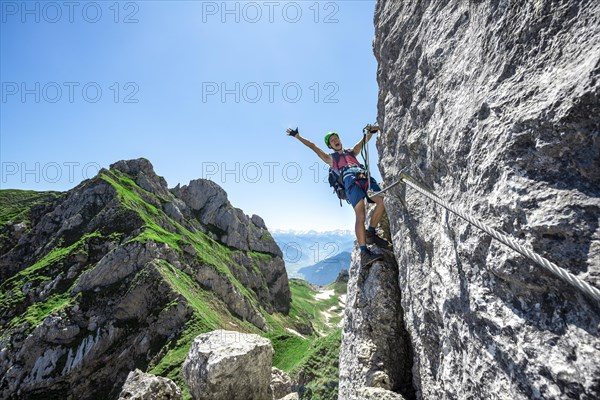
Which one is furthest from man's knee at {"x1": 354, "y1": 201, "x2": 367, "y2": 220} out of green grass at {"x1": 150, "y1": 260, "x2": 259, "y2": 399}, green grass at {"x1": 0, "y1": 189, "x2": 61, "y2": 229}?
green grass at {"x1": 0, "y1": 189, "x2": 61, "y2": 229}

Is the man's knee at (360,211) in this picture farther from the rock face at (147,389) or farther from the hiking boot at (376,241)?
the rock face at (147,389)

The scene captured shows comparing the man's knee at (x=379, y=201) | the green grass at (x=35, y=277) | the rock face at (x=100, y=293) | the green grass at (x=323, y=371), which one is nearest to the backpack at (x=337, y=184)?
the man's knee at (x=379, y=201)

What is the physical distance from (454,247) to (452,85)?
3186mm

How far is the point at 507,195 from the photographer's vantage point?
4129 millimetres

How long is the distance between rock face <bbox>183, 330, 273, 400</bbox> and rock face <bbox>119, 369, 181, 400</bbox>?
1433mm

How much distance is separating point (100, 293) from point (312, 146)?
5354 cm

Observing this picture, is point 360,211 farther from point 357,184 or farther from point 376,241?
point 376,241

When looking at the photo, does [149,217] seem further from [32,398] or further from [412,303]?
[412,303]

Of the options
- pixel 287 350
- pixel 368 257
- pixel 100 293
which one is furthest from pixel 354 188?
pixel 100 293

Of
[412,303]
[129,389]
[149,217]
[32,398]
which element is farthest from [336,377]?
[149,217]

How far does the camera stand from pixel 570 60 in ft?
12.0

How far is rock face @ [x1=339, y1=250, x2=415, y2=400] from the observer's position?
24.8 feet

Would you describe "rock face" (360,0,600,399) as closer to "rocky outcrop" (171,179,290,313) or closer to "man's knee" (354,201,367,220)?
"man's knee" (354,201,367,220)

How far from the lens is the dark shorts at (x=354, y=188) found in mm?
9773
